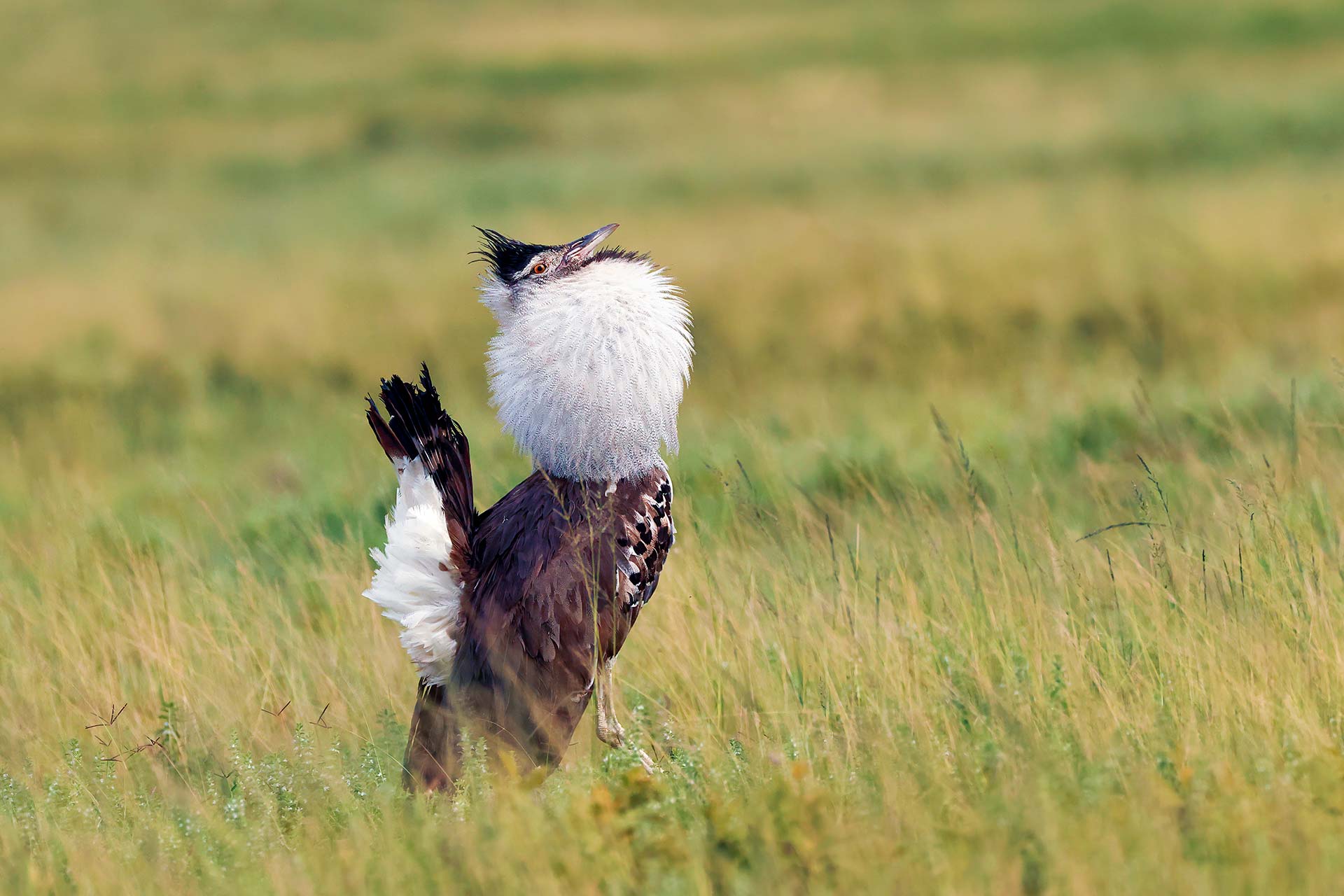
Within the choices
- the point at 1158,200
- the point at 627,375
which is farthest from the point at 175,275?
the point at 627,375

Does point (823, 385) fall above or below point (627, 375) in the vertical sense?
below

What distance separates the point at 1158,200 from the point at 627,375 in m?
13.9

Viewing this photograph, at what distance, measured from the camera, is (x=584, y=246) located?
432 cm

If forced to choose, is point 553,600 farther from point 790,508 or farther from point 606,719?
point 790,508

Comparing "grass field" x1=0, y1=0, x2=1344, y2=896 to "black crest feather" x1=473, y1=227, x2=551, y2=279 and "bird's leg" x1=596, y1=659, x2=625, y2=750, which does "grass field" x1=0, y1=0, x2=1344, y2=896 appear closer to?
"bird's leg" x1=596, y1=659, x2=625, y2=750

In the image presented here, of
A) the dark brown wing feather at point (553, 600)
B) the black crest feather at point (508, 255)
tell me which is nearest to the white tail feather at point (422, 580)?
the dark brown wing feather at point (553, 600)

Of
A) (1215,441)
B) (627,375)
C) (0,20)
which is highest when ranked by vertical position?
(0,20)

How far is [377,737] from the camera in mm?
4410

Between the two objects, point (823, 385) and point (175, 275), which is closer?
point (823, 385)

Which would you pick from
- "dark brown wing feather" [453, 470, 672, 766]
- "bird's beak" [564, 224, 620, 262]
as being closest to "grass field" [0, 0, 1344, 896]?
"dark brown wing feather" [453, 470, 672, 766]

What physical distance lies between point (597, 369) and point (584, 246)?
479 mm

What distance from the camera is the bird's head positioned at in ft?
13.3

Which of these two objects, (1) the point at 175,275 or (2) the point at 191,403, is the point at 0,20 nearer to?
(1) the point at 175,275

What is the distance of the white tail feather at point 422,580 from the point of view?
4.05 meters
